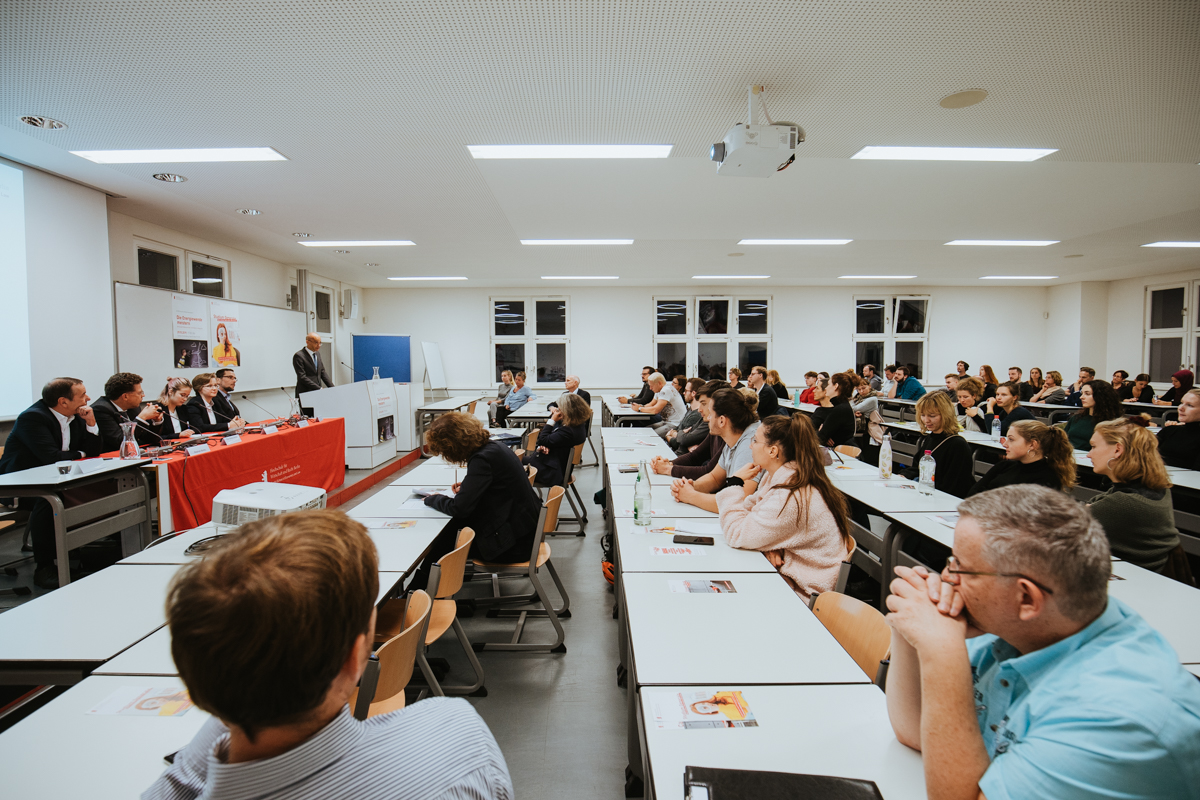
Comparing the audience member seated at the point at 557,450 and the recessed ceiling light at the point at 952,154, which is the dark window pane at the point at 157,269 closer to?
the audience member seated at the point at 557,450

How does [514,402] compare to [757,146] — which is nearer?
[757,146]

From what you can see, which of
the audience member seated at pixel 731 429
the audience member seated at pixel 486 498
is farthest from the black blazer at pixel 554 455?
the audience member seated at pixel 486 498

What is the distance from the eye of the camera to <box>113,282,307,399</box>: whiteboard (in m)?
5.59

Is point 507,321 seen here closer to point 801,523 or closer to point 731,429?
point 731,429

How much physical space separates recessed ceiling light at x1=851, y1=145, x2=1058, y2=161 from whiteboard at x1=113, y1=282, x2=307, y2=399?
22.5 feet

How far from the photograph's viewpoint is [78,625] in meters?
1.66

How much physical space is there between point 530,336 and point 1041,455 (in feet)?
32.2

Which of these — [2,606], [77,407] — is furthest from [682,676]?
[77,407]

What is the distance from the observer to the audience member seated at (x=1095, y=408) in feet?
15.2

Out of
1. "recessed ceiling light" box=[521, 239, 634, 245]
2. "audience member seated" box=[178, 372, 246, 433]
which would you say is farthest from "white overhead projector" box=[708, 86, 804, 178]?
"audience member seated" box=[178, 372, 246, 433]

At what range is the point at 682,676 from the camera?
4.44 feet

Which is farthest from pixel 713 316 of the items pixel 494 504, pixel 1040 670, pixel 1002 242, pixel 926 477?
pixel 1040 670

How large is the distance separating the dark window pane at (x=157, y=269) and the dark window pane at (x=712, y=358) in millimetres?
8968

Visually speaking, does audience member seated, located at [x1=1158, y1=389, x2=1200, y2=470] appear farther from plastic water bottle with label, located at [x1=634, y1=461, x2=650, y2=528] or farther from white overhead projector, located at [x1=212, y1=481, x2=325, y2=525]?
white overhead projector, located at [x1=212, y1=481, x2=325, y2=525]
